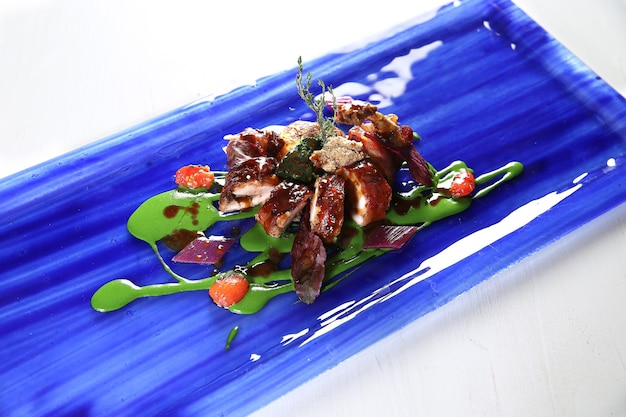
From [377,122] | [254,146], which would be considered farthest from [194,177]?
[377,122]

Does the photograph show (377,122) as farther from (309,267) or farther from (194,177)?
(194,177)

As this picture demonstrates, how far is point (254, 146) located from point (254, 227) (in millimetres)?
394

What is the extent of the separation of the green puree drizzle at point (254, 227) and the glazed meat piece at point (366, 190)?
121 millimetres

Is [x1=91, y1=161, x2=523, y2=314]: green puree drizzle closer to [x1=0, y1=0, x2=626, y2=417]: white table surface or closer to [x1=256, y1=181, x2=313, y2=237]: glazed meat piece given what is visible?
[x1=256, y1=181, x2=313, y2=237]: glazed meat piece

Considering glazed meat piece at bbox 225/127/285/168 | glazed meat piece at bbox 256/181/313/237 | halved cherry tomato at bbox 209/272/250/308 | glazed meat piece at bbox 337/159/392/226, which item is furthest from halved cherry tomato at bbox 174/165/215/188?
glazed meat piece at bbox 337/159/392/226

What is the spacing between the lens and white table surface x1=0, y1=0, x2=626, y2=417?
3.06 m

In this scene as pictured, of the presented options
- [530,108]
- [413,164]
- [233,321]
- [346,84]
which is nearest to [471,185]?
[413,164]

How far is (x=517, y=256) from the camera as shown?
335 cm

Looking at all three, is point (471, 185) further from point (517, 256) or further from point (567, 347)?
point (567, 347)

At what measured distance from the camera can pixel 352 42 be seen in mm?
4391

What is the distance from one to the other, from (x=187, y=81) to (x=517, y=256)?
93.8 inches

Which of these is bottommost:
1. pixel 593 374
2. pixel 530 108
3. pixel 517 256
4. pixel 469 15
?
pixel 593 374

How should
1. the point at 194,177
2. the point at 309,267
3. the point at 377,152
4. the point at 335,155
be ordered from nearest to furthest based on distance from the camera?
the point at 309,267, the point at 335,155, the point at 377,152, the point at 194,177

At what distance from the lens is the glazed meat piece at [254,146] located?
3559 mm
